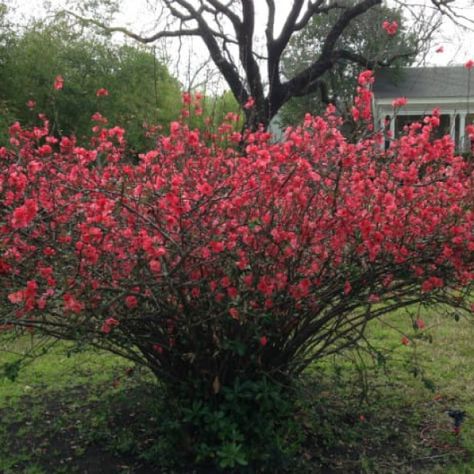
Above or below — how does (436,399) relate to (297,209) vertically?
below

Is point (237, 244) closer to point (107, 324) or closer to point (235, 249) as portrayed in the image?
point (235, 249)

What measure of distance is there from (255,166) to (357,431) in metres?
1.75

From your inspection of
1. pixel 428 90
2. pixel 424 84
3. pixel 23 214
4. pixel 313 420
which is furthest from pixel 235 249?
pixel 424 84

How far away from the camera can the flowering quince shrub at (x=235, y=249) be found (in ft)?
8.40

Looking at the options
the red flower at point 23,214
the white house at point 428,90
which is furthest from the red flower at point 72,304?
the white house at point 428,90

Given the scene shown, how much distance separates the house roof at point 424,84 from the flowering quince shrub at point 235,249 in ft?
66.7

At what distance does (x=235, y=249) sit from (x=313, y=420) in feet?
4.33

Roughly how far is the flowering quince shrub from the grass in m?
0.33

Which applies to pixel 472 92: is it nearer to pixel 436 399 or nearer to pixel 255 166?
pixel 436 399

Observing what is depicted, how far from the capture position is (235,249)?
107 inches

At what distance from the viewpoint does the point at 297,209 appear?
2766mm

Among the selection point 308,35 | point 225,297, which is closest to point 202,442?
point 225,297

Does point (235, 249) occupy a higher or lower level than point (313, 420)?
higher

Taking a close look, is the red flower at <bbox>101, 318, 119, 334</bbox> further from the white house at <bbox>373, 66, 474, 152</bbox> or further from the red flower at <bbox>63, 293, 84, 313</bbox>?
the white house at <bbox>373, 66, 474, 152</bbox>
